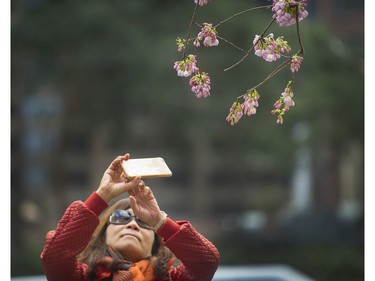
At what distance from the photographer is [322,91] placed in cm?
526

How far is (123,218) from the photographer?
155cm

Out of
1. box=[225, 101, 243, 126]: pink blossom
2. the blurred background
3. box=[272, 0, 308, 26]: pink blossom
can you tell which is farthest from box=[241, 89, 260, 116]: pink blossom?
the blurred background

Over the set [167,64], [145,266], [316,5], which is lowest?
[145,266]

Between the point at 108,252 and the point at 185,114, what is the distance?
4.18 metres

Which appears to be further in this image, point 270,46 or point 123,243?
point 123,243

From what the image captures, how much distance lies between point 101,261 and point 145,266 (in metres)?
0.09

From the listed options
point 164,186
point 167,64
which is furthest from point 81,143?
point 167,64

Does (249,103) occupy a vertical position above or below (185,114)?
above

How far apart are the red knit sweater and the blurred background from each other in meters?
2.53

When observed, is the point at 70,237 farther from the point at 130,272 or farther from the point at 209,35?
the point at 209,35

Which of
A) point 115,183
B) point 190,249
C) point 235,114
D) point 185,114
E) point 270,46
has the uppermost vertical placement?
point 270,46

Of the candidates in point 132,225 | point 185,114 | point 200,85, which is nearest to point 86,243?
point 132,225

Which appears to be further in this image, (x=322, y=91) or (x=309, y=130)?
(x=309, y=130)

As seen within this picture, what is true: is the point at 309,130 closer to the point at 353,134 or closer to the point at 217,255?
the point at 353,134
